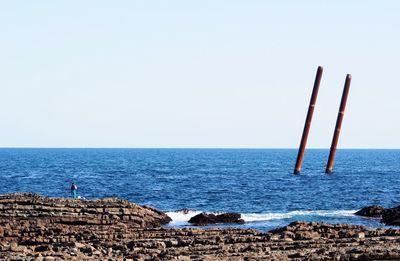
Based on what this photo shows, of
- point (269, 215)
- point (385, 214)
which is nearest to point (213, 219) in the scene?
point (269, 215)

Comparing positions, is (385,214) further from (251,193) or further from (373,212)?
(251,193)

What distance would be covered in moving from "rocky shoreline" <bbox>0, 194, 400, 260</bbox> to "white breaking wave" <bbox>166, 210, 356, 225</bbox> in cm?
624

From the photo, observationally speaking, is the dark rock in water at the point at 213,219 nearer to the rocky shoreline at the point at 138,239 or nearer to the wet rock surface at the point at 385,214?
the rocky shoreline at the point at 138,239

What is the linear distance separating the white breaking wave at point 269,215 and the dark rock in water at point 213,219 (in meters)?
0.83

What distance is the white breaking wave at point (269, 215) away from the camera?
58950 mm

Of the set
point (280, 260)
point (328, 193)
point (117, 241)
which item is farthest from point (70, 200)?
point (328, 193)

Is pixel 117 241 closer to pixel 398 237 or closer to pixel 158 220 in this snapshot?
pixel 398 237

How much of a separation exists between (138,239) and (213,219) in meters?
19.1

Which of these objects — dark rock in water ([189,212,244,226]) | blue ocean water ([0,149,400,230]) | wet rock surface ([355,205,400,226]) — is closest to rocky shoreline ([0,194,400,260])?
dark rock in water ([189,212,244,226])

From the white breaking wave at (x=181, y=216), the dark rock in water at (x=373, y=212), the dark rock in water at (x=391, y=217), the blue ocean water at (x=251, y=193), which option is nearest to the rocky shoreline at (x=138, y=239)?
the white breaking wave at (x=181, y=216)

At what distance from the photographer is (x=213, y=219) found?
186ft

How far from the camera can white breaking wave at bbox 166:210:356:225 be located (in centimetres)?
5895

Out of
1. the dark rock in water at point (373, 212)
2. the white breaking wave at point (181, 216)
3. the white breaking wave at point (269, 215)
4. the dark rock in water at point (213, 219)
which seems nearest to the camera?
the dark rock in water at point (213, 219)

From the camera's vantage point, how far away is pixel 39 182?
338ft
